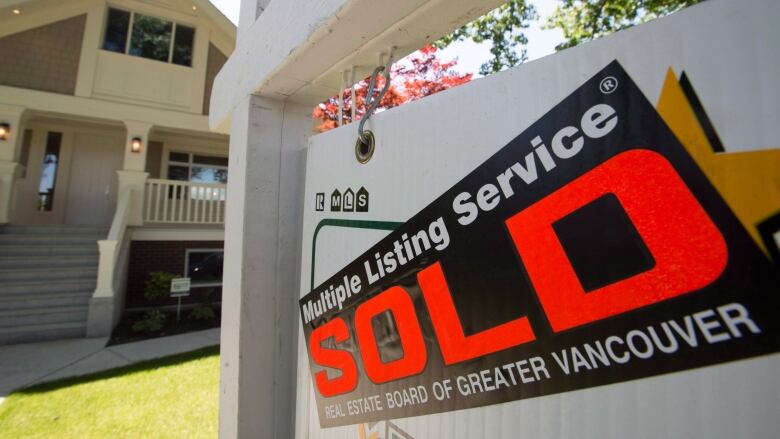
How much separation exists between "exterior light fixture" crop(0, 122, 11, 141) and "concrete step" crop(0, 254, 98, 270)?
2341 millimetres

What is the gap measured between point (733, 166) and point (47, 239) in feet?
33.6

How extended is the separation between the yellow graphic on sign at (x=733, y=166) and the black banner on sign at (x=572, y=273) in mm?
13

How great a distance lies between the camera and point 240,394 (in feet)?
3.98

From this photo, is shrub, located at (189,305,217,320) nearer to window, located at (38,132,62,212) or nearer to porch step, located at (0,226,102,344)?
porch step, located at (0,226,102,344)

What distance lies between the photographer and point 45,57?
7711 millimetres

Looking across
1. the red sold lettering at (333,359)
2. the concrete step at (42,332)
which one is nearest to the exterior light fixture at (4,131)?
the concrete step at (42,332)

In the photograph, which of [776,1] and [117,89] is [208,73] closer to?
[117,89]

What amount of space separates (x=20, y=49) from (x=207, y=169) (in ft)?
13.9

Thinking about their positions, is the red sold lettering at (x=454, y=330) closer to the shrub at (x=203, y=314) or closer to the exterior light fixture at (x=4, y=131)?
the shrub at (x=203, y=314)

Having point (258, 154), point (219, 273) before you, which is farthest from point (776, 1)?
point (219, 273)

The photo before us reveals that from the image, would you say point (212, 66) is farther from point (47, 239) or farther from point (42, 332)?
point (42, 332)

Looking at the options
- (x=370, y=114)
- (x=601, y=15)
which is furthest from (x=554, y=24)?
(x=370, y=114)

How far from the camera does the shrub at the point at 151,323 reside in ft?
21.8

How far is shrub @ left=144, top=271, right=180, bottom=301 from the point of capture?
771cm
